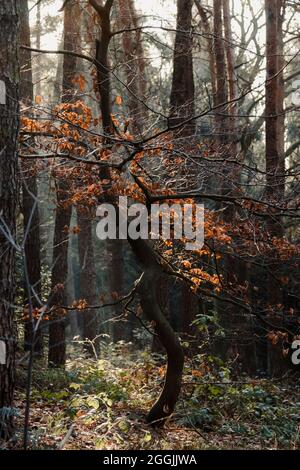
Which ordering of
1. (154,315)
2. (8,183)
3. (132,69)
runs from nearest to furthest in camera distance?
(8,183) < (154,315) < (132,69)

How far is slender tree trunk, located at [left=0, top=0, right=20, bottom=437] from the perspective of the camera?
5.59 m

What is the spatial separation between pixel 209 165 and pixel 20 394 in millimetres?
4003

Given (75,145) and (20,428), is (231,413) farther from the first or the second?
(75,145)

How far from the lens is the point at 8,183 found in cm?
583

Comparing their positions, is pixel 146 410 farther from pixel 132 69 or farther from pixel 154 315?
pixel 132 69

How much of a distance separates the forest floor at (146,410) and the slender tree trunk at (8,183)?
0.64 metres

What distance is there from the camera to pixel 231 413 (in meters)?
8.76

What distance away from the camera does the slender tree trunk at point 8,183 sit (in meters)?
5.59

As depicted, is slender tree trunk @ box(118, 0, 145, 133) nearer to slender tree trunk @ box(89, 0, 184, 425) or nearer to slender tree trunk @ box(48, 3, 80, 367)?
slender tree trunk @ box(89, 0, 184, 425)

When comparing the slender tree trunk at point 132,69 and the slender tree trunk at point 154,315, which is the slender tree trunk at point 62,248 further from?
the slender tree trunk at point 154,315

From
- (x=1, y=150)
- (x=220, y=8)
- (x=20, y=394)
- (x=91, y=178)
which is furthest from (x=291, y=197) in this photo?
(x=220, y=8)

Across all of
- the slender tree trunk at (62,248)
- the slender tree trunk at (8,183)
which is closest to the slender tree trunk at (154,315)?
the slender tree trunk at (8,183)

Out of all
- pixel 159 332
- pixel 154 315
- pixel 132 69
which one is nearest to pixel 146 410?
pixel 159 332

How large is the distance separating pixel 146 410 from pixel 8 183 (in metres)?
3.92
